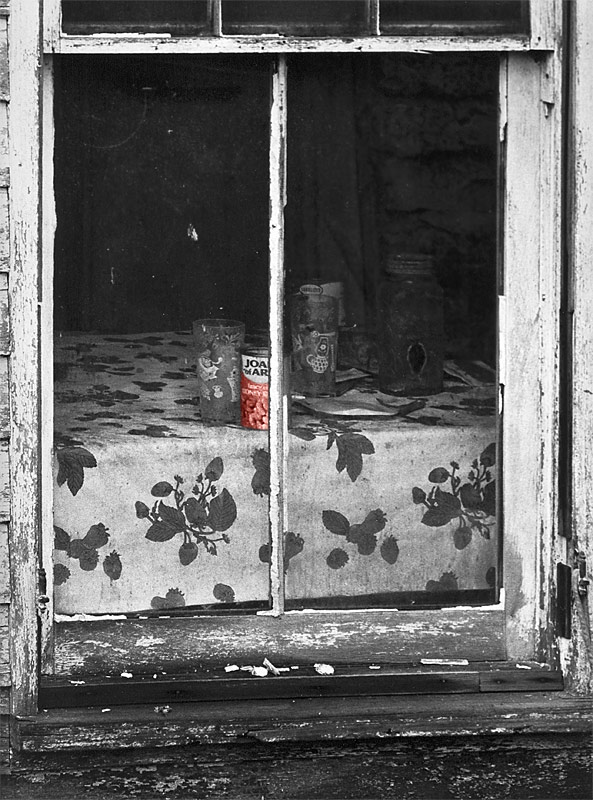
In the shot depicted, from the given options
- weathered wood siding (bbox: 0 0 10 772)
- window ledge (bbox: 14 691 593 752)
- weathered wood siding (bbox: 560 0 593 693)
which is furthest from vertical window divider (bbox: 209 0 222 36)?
window ledge (bbox: 14 691 593 752)

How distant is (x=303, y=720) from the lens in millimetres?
2871

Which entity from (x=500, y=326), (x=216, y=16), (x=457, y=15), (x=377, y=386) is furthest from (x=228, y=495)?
(x=457, y=15)

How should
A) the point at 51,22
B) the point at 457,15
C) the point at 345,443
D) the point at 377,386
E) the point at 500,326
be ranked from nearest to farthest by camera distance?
the point at 51,22 < the point at 457,15 < the point at 500,326 < the point at 345,443 < the point at 377,386

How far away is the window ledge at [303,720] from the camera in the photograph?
283 cm

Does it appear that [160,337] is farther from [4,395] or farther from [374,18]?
[374,18]

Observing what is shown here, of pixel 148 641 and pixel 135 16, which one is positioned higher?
pixel 135 16

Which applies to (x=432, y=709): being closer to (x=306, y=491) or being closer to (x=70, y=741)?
(x=306, y=491)

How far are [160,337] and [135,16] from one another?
74cm

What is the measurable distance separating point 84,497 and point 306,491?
522mm

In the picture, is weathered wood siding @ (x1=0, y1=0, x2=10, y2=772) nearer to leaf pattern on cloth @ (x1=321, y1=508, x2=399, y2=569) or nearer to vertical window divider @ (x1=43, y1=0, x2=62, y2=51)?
vertical window divider @ (x1=43, y1=0, x2=62, y2=51)

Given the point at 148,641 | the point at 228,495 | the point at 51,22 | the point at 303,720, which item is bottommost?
the point at 303,720

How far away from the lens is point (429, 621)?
3.09 meters

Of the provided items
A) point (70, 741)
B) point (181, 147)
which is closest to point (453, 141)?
point (181, 147)

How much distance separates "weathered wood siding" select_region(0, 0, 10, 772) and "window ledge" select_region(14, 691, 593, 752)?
0.08m
